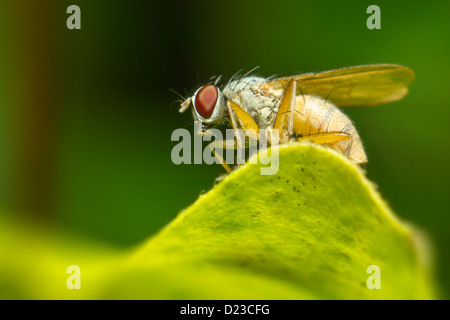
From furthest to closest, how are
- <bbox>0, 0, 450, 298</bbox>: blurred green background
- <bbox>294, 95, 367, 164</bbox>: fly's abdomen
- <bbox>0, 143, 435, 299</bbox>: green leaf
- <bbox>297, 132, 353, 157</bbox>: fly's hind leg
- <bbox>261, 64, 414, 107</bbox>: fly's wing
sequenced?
<bbox>0, 0, 450, 298</bbox>: blurred green background, <bbox>261, 64, 414, 107</bbox>: fly's wing, <bbox>294, 95, 367, 164</bbox>: fly's abdomen, <bbox>297, 132, 353, 157</bbox>: fly's hind leg, <bbox>0, 143, 435, 299</bbox>: green leaf

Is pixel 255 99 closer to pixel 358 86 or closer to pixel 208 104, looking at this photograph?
pixel 208 104

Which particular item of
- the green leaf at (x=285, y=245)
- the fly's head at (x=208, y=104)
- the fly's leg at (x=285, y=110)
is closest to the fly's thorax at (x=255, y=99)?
the fly's head at (x=208, y=104)

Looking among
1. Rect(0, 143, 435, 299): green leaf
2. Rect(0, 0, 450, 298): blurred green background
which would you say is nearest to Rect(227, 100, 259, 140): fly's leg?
Rect(0, 0, 450, 298): blurred green background

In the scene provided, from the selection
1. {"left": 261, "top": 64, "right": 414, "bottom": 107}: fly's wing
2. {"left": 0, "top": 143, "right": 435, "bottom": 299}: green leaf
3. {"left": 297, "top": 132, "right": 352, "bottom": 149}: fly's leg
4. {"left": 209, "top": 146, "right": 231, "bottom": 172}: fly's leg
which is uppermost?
{"left": 261, "top": 64, "right": 414, "bottom": 107}: fly's wing

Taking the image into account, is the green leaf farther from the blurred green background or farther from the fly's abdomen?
the blurred green background

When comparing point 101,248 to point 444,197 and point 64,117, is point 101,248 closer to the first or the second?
point 64,117
